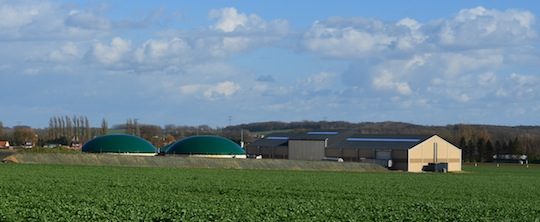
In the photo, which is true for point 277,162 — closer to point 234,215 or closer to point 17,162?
point 17,162

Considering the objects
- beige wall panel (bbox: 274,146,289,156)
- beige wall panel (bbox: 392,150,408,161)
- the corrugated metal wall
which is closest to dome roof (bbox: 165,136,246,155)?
the corrugated metal wall

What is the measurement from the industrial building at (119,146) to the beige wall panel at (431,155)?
3379 centimetres

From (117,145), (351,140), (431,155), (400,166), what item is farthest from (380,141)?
(117,145)

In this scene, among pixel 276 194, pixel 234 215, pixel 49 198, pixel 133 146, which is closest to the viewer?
pixel 234 215

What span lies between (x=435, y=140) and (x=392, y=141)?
5.94m

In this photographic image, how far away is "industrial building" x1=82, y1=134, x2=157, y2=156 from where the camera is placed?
10244 cm

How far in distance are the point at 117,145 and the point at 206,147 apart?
1066 cm

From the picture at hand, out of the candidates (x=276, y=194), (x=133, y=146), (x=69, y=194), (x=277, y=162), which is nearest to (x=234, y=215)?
(x=69, y=194)

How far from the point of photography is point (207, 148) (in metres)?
106

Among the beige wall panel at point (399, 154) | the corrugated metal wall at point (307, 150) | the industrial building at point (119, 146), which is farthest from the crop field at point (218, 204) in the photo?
the corrugated metal wall at point (307, 150)

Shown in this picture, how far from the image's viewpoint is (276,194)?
4303cm

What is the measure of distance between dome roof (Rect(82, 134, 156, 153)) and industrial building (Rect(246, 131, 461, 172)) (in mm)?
26472

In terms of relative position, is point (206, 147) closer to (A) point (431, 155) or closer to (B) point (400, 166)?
(B) point (400, 166)

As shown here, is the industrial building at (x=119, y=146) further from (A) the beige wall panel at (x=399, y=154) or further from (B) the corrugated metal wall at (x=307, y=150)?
(A) the beige wall panel at (x=399, y=154)
